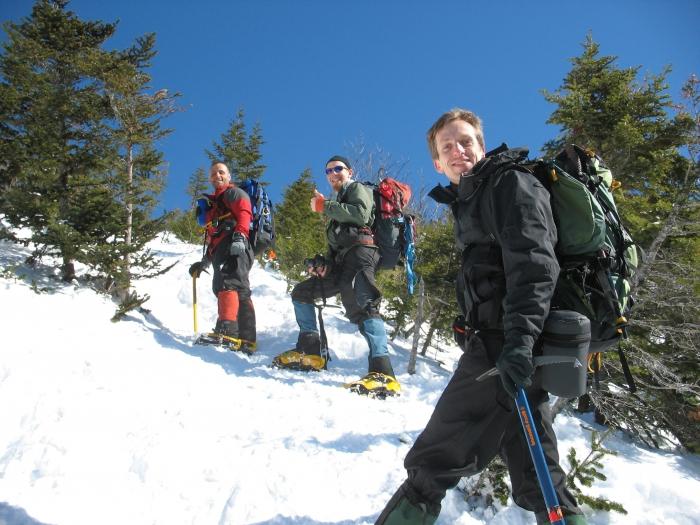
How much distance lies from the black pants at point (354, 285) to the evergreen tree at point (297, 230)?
4611mm

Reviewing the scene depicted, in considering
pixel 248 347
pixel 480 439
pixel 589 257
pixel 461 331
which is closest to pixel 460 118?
pixel 589 257

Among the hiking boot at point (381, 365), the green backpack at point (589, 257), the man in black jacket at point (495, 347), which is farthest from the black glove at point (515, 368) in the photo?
the hiking boot at point (381, 365)

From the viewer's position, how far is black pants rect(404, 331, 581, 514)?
212 cm

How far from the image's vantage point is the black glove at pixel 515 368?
1812 millimetres

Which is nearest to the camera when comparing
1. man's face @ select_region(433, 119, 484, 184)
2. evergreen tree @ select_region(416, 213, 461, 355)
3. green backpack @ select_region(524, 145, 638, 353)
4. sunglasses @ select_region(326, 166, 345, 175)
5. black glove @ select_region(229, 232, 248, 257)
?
green backpack @ select_region(524, 145, 638, 353)

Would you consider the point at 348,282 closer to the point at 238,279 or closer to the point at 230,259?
the point at 238,279

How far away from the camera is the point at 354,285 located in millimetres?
5641

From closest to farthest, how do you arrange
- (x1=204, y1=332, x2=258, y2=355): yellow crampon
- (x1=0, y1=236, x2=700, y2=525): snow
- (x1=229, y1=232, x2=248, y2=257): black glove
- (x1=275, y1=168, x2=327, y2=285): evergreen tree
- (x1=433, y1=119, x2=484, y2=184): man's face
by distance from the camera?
(x1=433, y1=119, x2=484, y2=184): man's face
(x1=0, y1=236, x2=700, y2=525): snow
(x1=229, y1=232, x2=248, y2=257): black glove
(x1=204, y1=332, x2=258, y2=355): yellow crampon
(x1=275, y1=168, x2=327, y2=285): evergreen tree

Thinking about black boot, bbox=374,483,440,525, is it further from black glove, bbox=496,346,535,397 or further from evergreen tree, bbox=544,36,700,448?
evergreen tree, bbox=544,36,700,448

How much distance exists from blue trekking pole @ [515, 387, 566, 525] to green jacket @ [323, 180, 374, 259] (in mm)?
3858

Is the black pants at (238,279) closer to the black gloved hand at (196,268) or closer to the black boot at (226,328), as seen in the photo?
the black boot at (226,328)

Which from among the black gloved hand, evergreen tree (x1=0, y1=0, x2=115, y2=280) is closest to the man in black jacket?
the black gloved hand

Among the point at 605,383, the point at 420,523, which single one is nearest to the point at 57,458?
the point at 420,523

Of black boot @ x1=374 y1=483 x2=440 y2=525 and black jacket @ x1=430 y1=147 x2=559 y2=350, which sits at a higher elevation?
black jacket @ x1=430 y1=147 x2=559 y2=350
